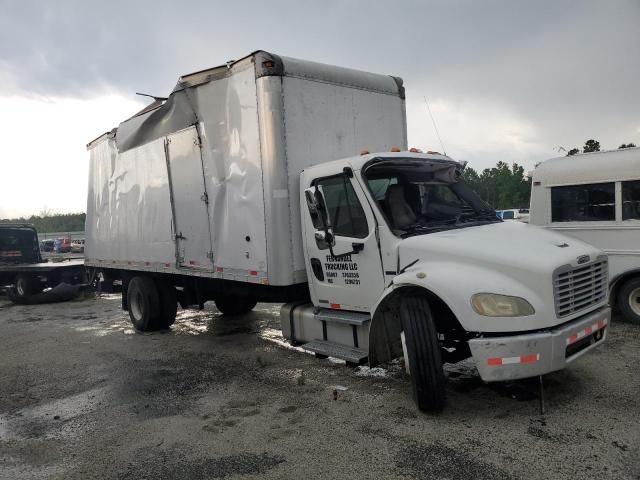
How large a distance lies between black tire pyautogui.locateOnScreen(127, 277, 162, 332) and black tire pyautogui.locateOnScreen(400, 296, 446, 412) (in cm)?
564

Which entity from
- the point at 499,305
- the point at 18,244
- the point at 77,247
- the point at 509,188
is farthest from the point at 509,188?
the point at 499,305

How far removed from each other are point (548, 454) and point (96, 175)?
375 inches

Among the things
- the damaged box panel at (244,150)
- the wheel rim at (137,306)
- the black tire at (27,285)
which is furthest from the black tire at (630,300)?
the black tire at (27,285)

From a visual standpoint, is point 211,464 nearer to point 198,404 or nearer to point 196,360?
point 198,404

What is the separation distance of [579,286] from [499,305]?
0.87 meters

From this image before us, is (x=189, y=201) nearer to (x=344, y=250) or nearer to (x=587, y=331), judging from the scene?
(x=344, y=250)

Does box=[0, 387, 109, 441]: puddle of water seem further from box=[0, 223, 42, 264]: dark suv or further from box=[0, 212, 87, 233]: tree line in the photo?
box=[0, 212, 87, 233]: tree line

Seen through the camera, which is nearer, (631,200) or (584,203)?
(631,200)

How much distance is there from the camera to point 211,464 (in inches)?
146

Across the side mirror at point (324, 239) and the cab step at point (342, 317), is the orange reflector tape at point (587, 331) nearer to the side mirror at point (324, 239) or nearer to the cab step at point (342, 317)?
the cab step at point (342, 317)

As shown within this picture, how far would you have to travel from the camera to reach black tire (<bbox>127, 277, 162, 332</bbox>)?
28.2 ft

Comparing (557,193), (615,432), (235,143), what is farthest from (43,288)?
(615,432)

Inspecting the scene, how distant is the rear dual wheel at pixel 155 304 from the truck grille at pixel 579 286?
6.50 meters

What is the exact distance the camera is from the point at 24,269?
44.7 ft
